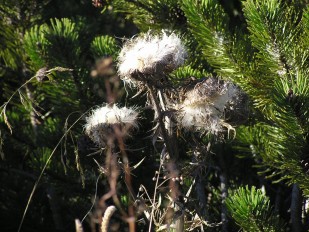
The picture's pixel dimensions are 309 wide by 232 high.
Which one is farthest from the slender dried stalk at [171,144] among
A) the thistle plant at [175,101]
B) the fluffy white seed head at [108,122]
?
the fluffy white seed head at [108,122]

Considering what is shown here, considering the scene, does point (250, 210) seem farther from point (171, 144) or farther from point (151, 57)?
point (151, 57)

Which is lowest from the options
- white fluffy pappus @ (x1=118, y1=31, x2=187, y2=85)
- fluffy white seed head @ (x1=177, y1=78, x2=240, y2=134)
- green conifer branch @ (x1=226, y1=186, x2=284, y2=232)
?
green conifer branch @ (x1=226, y1=186, x2=284, y2=232)

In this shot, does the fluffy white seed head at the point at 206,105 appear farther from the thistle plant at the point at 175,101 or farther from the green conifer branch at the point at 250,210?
the green conifer branch at the point at 250,210

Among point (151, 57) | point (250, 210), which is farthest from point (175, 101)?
point (250, 210)

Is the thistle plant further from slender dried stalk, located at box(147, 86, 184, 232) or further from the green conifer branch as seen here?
the green conifer branch

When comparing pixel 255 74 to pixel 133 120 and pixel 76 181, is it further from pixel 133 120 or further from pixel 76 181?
pixel 76 181

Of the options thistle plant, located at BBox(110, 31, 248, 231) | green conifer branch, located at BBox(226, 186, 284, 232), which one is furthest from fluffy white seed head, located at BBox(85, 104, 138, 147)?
green conifer branch, located at BBox(226, 186, 284, 232)
